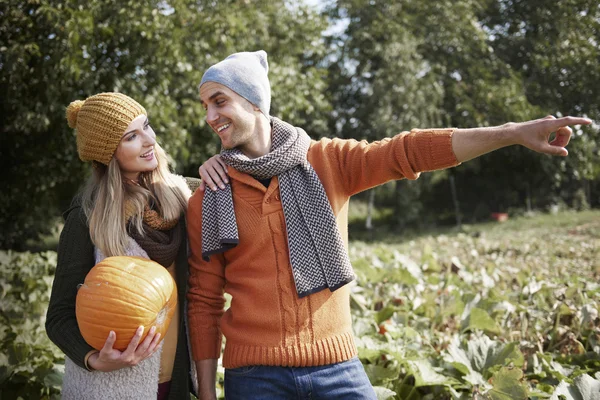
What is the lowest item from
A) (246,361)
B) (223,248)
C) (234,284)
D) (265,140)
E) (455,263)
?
(455,263)

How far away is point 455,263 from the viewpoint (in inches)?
207

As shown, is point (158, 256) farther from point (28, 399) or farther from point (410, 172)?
point (28, 399)

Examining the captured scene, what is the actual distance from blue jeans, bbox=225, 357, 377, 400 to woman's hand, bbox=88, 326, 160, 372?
0.38 meters

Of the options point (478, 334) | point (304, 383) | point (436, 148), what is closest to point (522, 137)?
point (436, 148)

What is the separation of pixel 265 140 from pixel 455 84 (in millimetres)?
16080

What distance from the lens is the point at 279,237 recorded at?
7.02 ft

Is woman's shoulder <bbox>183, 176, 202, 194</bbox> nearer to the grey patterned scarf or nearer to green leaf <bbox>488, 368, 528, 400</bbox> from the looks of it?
the grey patterned scarf

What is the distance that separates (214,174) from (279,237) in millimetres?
382

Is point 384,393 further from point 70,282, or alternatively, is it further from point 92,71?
point 92,71

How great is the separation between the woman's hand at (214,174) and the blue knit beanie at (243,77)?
0.29m

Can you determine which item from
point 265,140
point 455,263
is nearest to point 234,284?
point 265,140

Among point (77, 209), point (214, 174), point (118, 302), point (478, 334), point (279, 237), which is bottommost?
point (478, 334)

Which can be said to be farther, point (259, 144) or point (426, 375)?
point (426, 375)

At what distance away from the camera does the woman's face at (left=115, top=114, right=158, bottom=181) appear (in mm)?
2250
